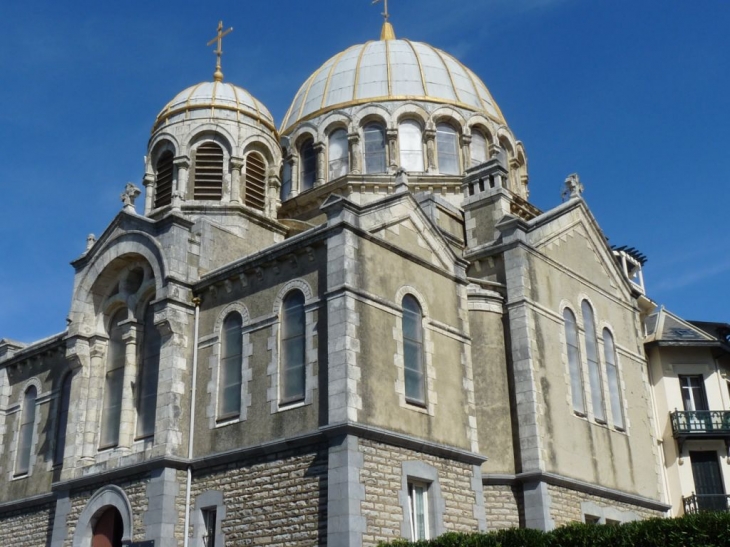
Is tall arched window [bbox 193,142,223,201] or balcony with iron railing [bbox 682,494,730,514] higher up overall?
tall arched window [bbox 193,142,223,201]

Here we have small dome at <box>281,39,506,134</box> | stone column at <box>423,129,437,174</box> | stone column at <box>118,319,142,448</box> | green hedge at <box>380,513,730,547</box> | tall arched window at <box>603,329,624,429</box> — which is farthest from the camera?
small dome at <box>281,39,506,134</box>

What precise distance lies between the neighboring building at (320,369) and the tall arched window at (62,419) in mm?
62

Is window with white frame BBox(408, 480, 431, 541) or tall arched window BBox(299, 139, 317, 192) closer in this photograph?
window with white frame BBox(408, 480, 431, 541)

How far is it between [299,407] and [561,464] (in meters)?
7.15

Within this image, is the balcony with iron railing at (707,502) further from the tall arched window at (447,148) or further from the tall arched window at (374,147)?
the tall arched window at (374,147)

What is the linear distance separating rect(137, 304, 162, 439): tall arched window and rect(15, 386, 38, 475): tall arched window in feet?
18.4

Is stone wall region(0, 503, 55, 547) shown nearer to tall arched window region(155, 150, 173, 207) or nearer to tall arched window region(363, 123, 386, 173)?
tall arched window region(155, 150, 173, 207)

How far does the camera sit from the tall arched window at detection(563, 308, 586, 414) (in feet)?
78.4

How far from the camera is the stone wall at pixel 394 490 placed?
58.3ft

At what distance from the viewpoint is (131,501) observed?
20.9 m

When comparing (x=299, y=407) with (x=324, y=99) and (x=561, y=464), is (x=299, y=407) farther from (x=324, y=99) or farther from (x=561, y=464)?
(x=324, y=99)

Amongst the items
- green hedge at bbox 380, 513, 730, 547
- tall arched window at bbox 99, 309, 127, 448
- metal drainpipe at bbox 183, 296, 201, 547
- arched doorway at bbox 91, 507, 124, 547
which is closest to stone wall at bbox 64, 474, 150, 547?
arched doorway at bbox 91, 507, 124, 547

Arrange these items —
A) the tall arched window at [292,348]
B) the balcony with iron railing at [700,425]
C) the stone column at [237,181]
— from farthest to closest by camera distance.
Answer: the balcony with iron railing at [700,425], the stone column at [237,181], the tall arched window at [292,348]

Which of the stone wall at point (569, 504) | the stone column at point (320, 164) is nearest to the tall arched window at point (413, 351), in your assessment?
the stone wall at point (569, 504)
